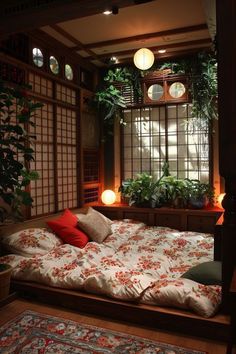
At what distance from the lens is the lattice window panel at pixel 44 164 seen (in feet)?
13.3

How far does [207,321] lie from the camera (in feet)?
7.04

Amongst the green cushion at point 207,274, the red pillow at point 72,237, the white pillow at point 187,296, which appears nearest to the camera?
the white pillow at point 187,296

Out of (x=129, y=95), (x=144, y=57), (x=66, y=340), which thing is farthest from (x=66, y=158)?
(x=66, y=340)

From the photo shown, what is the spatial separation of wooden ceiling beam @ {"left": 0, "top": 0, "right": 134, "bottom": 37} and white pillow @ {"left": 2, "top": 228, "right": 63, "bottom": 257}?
2.02 meters

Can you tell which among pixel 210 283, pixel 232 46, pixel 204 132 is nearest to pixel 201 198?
pixel 204 132

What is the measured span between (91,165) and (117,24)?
2.33m

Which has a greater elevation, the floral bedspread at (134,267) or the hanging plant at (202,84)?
the hanging plant at (202,84)

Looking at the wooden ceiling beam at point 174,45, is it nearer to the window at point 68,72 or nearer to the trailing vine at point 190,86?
the trailing vine at point 190,86

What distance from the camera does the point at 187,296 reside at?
7.45ft

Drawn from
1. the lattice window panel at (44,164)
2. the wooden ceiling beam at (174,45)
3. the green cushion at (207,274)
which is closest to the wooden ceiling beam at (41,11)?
the lattice window panel at (44,164)

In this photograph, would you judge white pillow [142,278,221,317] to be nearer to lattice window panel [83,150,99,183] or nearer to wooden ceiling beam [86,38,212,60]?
lattice window panel [83,150,99,183]

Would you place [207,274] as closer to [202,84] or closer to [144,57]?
[144,57]

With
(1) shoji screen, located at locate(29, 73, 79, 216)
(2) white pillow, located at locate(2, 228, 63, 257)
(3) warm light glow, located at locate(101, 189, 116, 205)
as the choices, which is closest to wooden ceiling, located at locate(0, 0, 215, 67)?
(1) shoji screen, located at locate(29, 73, 79, 216)

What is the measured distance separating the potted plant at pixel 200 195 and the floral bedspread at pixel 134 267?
0.56m
